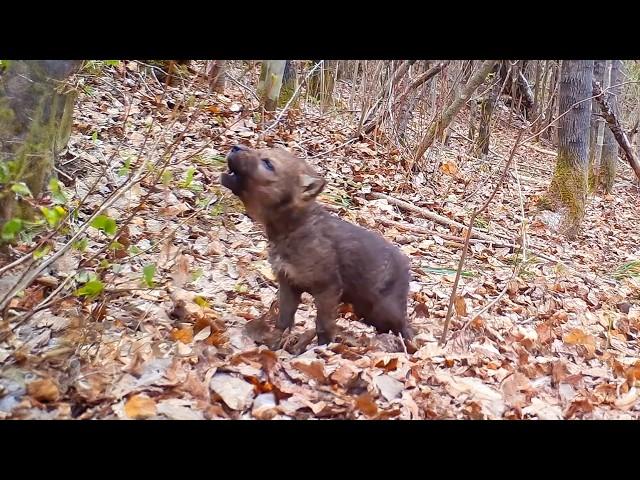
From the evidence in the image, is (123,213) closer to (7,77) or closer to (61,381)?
(7,77)

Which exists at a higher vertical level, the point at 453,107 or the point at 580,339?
the point at 453,107

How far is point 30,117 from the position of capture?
153 inches

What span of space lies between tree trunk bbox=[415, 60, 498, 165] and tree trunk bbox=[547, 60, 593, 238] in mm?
1139

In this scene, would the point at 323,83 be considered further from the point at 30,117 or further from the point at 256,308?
the point at 30,117

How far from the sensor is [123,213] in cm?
475

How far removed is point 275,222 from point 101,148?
265 centimetres

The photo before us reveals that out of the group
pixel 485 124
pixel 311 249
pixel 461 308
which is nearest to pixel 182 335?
pixel 311 249

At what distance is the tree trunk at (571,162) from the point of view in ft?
27.5

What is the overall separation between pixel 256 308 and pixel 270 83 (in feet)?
11.9

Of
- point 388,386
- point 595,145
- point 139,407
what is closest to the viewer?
point 139,407

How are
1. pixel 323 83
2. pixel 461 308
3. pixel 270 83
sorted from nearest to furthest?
pixel 461 308 < pixel 270 83 < pixel 323 83

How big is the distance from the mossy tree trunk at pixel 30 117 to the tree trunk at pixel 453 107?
500 cm
